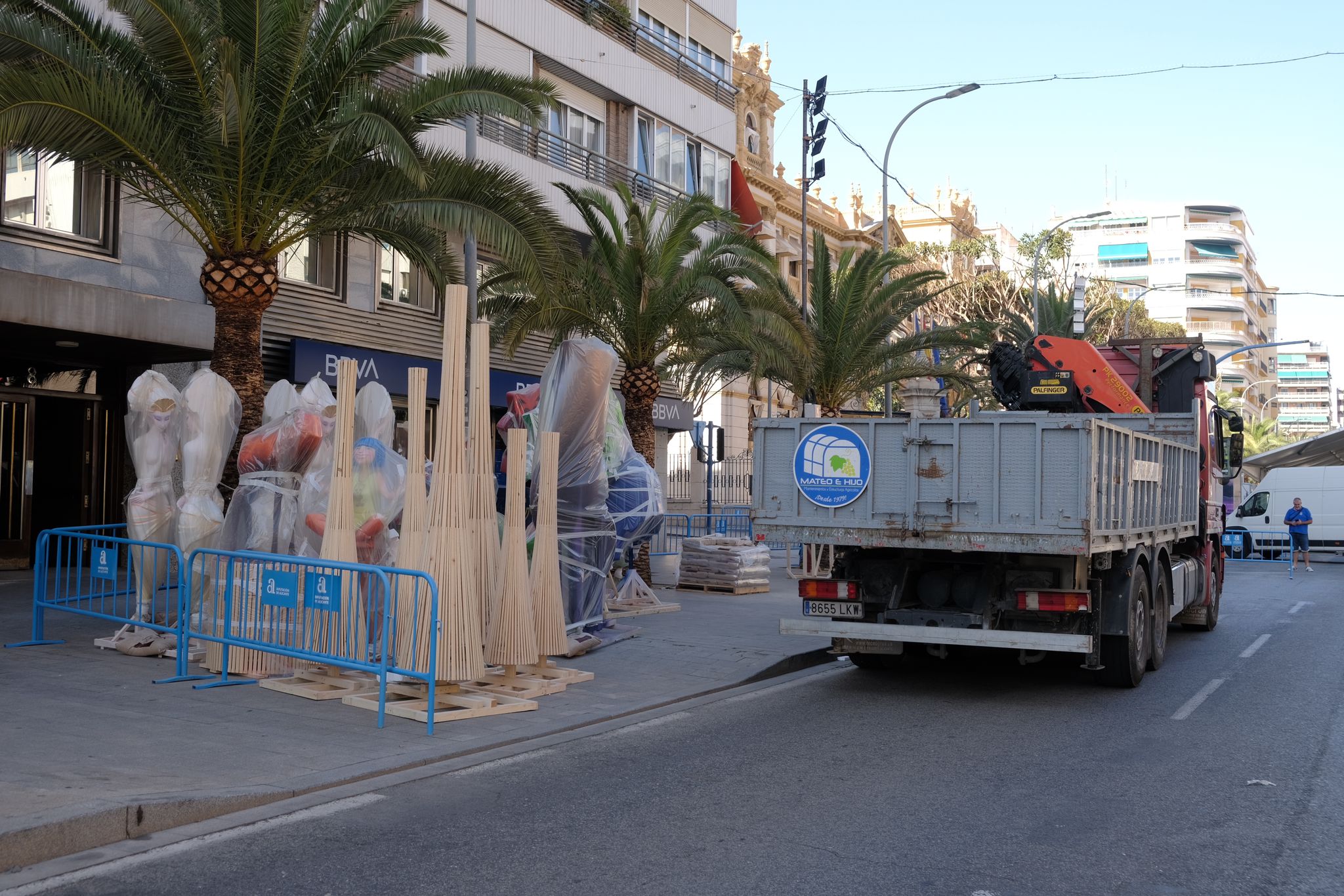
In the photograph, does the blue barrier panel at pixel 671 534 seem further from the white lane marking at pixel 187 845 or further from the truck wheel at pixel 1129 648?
the white lane marking at pixel 187 845

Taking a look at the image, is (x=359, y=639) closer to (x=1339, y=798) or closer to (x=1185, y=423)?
(x=1339, y=798)

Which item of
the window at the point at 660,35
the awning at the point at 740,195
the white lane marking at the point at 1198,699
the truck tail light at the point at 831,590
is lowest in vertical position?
the white lane marking at the point at 1198,699

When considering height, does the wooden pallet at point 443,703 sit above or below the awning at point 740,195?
below

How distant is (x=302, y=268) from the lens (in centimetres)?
1830

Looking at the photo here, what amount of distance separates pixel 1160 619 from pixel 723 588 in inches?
293

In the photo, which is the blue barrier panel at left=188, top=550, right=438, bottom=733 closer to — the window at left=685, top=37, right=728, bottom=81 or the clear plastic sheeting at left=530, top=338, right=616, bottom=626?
the clear plastic sheeting at left=530, top=338, right=616, bottom=626

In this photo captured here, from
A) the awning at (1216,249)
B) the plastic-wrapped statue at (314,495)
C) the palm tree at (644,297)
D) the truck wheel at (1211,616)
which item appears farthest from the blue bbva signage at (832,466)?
the awning at (1216,249)

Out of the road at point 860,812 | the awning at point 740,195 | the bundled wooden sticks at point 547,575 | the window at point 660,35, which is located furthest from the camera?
the awning at point 740,195

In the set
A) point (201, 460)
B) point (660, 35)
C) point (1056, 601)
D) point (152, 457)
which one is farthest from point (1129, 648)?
point (660, 35)

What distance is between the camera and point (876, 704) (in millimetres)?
8961

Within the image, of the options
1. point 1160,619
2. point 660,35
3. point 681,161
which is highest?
point 660,35

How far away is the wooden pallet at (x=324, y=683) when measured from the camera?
8297mm

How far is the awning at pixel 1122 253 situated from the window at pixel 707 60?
99219 mm

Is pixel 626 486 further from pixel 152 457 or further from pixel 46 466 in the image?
pixel 46 466
